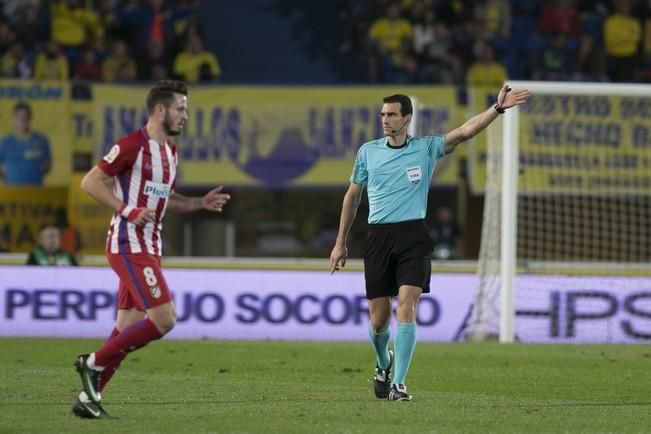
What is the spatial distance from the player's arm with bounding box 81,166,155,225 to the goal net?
8.50 m

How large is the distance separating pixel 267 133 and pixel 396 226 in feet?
38.9

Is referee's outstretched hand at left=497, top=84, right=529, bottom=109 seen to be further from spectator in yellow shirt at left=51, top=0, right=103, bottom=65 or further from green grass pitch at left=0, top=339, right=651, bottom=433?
spectator in yellow shirt at left=51, top=0, right=103, bottom=65

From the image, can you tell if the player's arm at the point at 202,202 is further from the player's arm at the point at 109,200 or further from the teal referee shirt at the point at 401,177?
the teal referee shirt at the point at 401,177

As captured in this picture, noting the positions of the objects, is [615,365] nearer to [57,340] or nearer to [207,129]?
[57,340]

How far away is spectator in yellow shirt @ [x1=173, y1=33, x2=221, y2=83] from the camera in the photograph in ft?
76.7

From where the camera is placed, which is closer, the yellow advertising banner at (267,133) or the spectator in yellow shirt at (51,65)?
the yellow advertising banner at (267,133)

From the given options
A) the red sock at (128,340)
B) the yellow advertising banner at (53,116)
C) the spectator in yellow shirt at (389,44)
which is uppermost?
the spectator in yellow shirt at (389,44)

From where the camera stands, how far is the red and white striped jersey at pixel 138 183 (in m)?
8.98

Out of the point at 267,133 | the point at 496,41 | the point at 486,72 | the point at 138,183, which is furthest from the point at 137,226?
the point at 496,41

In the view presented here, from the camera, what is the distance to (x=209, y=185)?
22.0 metres

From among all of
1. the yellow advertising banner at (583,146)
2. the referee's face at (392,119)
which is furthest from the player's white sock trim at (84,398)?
the yellow advertising banner at (583,146)

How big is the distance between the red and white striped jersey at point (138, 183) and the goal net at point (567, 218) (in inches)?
321

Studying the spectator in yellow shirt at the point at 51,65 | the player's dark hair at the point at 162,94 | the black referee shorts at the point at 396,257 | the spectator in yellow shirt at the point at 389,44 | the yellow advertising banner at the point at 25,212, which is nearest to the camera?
the player's dark hair at the point at 162,94

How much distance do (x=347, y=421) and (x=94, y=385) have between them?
1578 mm
